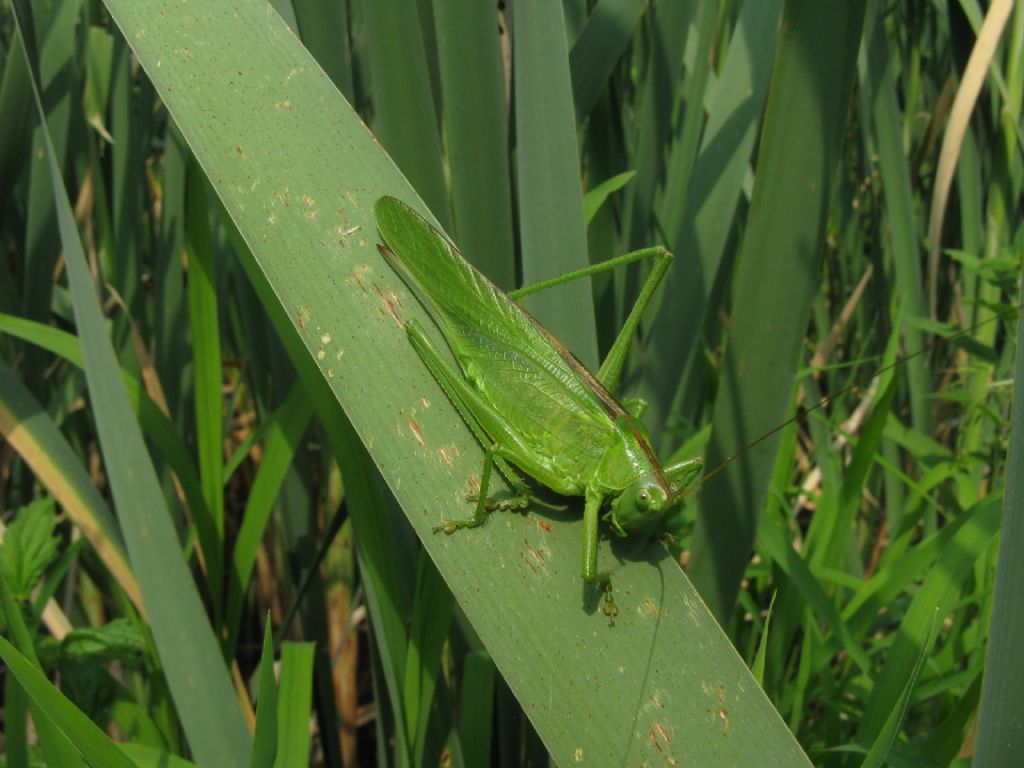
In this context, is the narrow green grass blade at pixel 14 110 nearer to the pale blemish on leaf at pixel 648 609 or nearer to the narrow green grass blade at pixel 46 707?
the narrow green grass blade at pixel 46 707

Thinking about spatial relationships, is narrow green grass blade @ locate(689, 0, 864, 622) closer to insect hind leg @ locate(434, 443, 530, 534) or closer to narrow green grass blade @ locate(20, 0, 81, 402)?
insect hind leg @ locate(434, 443, 530, 534)

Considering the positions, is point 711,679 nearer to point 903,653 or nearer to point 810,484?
point 903,653

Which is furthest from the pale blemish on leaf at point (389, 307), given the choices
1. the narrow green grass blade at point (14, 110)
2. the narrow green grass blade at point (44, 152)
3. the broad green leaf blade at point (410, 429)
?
the narrow green grass blade at point (44, 152)

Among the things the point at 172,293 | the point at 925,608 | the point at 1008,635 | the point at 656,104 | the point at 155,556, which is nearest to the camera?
the point at 1008,635

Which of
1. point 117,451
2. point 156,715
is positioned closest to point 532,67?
point 117,451

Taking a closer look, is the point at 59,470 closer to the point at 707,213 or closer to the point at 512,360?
the point at 512,360

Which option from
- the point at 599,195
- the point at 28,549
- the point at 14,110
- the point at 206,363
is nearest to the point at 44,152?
the point at 14,110

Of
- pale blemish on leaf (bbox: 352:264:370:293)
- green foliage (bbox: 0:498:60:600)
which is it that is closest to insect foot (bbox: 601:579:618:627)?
pale blemish on leaf (bbox: 352:264:370:293)
